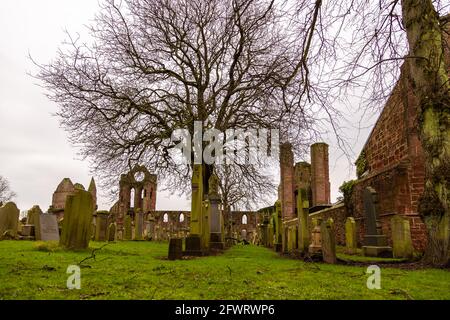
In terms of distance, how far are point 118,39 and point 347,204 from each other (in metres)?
12.2

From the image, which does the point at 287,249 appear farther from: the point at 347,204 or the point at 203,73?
the point at 203,73

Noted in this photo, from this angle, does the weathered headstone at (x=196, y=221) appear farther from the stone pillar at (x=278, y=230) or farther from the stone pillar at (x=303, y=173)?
the stone pillar at (x=303, y=173)

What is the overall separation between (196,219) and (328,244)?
161 inches

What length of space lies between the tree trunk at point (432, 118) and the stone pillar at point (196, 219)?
571cm

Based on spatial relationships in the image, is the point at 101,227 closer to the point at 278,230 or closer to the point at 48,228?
the point at 48,228

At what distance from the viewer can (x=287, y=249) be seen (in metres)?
11.9

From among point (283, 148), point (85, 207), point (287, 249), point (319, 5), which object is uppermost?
point (319, 5)

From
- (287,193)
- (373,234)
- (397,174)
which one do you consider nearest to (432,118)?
(397,174)

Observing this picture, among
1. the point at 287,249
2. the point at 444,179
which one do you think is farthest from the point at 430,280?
the point at 287,249

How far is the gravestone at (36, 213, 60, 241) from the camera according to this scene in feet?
43.4

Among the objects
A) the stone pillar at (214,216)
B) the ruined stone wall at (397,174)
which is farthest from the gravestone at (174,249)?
the ruined stone wall at (397,174)

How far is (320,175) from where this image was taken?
2914 cm

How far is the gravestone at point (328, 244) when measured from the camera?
7.05m

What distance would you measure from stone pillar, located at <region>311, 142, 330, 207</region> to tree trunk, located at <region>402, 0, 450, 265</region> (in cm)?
2303
